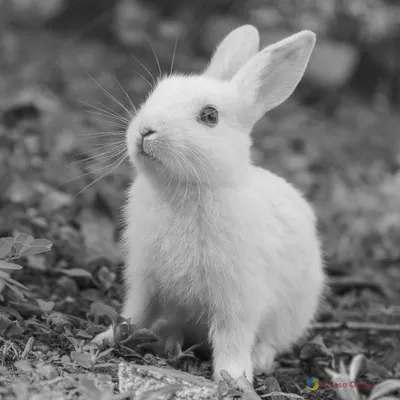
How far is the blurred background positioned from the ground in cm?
2

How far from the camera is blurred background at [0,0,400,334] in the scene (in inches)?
213

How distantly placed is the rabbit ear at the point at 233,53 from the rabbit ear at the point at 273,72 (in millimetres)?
368

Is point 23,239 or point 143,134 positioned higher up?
point 143,134

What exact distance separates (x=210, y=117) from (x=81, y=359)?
1.48 m

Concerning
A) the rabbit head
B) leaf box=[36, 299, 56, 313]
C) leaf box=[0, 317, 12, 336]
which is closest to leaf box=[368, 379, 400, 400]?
the rabbit head

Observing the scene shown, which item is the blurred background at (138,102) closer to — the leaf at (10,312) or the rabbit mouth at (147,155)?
the rabbit mouth at (147,155)

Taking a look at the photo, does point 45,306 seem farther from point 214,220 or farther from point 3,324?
point 214,220

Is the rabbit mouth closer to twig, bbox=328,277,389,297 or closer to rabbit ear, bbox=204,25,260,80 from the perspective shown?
rabbit ear, bbox=204,25,260,80

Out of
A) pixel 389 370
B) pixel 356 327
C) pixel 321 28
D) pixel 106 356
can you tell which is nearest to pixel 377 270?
pixel 356 327

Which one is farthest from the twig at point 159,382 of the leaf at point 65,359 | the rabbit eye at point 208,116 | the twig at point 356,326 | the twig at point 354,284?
the twig at point 354,284

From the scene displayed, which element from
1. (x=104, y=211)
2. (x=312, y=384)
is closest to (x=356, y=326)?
(x=312, y=384)

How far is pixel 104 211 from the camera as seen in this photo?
587cm

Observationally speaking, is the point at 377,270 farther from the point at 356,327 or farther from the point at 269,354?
the point at 269,354

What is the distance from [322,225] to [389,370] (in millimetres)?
2574
